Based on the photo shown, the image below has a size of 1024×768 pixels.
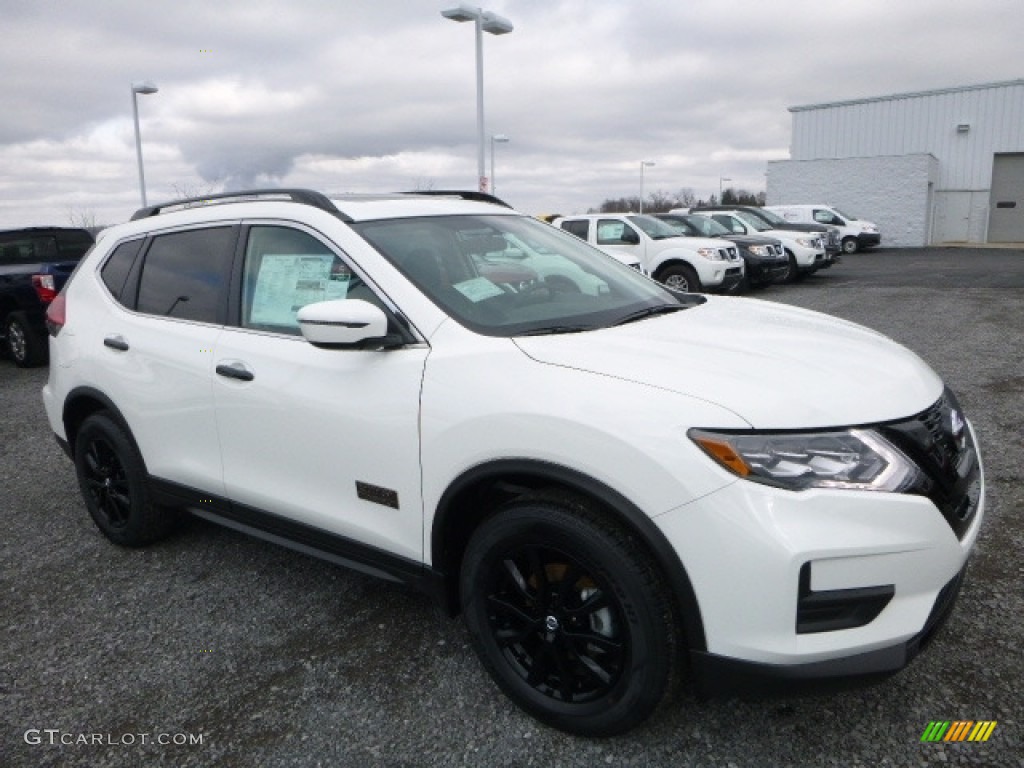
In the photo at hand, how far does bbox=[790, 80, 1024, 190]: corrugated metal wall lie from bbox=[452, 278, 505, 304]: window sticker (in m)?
37.4

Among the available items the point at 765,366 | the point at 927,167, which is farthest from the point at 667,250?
the point at 927,167

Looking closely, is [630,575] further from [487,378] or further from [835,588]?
[487,378]

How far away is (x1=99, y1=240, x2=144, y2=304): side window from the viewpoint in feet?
12.9

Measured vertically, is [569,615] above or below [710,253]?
below

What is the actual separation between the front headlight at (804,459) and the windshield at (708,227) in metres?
14.3

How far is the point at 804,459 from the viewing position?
2.04m

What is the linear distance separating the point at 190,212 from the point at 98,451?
134 cm

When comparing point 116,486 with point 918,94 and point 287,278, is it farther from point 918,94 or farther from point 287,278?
point 918,94

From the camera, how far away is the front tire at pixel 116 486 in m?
3.78

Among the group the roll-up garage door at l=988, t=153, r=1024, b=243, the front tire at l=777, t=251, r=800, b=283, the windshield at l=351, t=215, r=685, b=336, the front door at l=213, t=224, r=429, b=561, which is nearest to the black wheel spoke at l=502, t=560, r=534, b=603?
the front door at l=213, t=224, r=429, b=561

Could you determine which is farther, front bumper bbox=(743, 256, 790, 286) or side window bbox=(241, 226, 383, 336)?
front bumper bbox=(743, 256, 790, 286)

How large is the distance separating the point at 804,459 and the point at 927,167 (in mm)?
35843

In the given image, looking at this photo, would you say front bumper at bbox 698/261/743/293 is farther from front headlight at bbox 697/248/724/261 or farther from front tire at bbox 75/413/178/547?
front tire at bbox 75/413/178/547

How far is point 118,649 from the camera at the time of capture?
312 centimetres
